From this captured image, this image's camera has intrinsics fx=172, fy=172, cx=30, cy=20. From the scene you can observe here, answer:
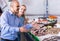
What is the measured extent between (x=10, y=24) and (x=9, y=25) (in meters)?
0.08

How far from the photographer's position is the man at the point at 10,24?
1.99m

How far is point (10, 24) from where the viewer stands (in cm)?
214

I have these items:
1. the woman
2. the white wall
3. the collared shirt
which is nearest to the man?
the collared shirt

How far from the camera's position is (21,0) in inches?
105

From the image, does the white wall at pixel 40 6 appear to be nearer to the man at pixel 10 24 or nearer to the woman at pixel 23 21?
the woman at pixel 23 21

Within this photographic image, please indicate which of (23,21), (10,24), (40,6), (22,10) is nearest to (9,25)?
(10,24)

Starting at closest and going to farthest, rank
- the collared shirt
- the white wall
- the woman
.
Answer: the collared shirt, the woman, the white wall

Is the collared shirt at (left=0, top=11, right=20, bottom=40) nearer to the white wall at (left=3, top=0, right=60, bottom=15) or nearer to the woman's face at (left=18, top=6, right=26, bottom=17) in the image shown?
the woman's face at (left=18, top=6, right=26, bottom=17)

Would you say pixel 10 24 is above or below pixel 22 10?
below

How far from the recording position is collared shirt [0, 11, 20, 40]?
1.99 meters

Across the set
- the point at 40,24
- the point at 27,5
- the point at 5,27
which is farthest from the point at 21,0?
the point at 5,27

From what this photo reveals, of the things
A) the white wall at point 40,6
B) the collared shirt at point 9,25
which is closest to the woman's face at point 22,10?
the white wall at point 40,6

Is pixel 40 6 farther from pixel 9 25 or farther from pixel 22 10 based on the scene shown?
pixel 9 25

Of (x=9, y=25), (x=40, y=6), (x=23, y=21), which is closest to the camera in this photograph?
(x=9, y=25)
